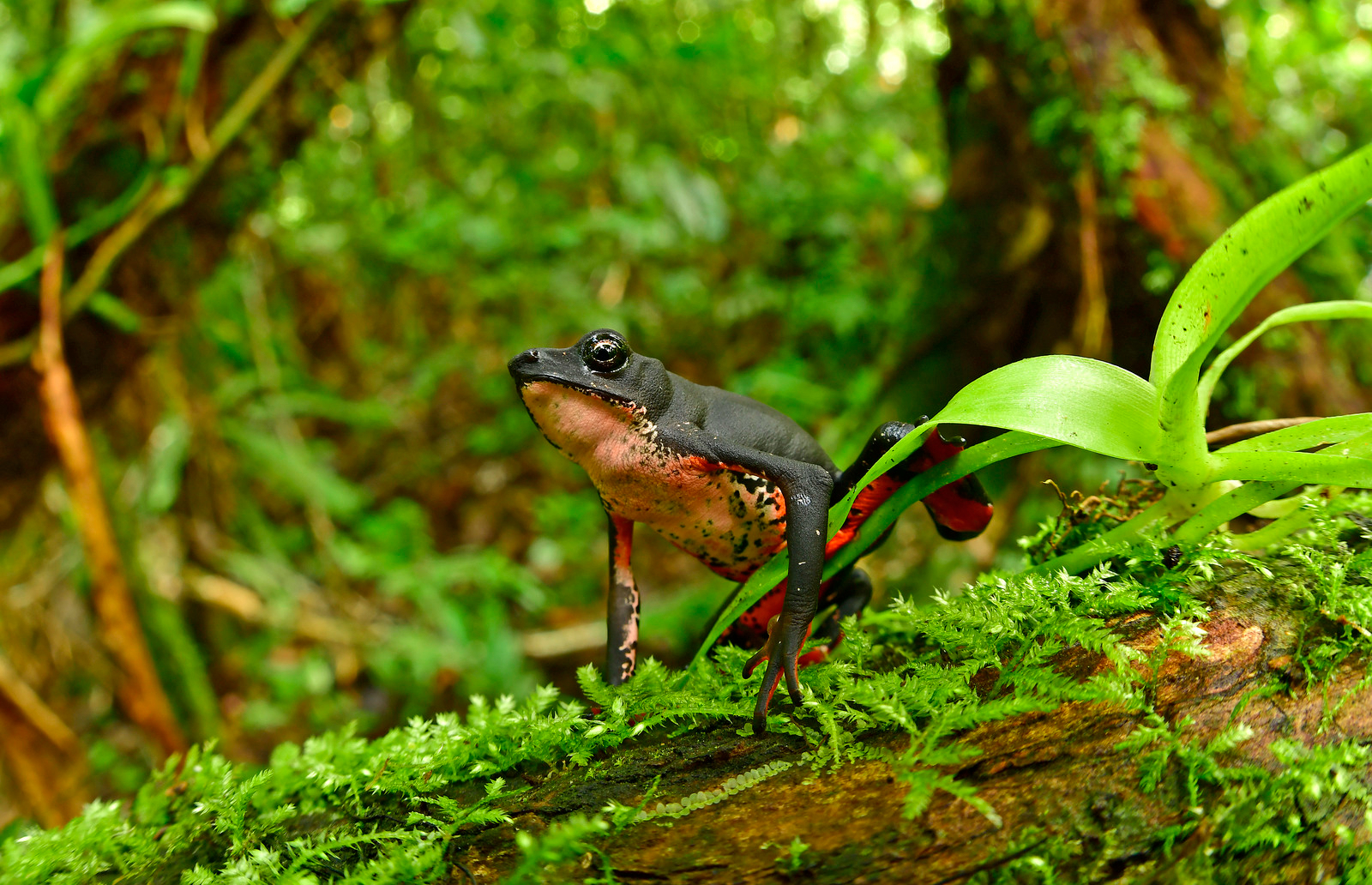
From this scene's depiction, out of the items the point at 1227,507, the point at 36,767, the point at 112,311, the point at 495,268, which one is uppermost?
the point at 495,268

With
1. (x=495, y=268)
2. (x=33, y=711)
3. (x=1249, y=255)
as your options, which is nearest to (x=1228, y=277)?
(x=1249, y=255)

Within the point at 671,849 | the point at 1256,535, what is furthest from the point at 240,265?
the point at 1256,535

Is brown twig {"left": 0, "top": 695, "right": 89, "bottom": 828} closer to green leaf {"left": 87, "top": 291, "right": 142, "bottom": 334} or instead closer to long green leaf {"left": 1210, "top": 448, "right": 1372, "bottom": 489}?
green leaf {"left": 87, "top": 291, "right": 142, "bottom": 334}

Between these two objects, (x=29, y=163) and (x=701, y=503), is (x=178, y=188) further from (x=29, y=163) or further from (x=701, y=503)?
(x=701, y=503)

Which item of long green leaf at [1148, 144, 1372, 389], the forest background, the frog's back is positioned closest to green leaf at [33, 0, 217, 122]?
the forest background

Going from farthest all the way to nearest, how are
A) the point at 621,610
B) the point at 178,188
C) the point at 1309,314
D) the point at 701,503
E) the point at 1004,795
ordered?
1. the point at 178,188
2. the point at 621,610
3. the point at 701,503
4. the point at 1309,314
5. the point at 1004,795

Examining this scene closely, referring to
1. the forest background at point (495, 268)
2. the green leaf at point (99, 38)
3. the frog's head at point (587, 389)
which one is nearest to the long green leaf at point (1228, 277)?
the forest background at point (495, 268)
